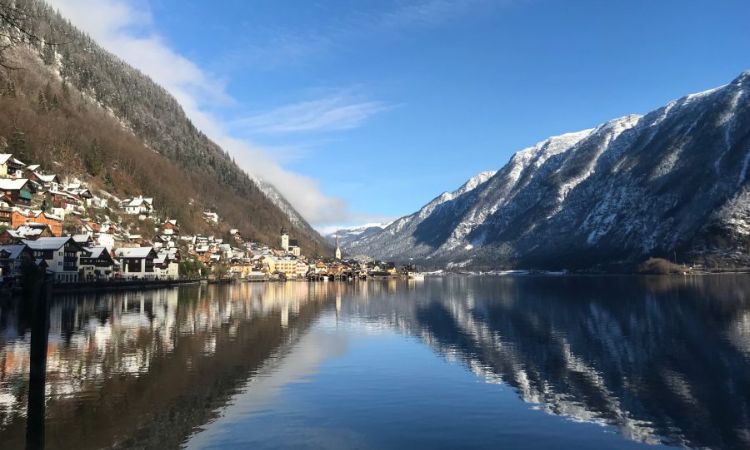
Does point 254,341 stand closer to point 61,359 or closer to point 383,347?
point 383,347

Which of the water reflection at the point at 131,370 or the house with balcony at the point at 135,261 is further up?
the house with balcony at the point at 135,261

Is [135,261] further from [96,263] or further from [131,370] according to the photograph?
[131,370]

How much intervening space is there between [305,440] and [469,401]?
9318 mm

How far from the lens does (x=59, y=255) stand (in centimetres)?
10300

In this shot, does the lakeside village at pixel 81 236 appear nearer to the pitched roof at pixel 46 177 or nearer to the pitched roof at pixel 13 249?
the pitched roof at pixel 13 249

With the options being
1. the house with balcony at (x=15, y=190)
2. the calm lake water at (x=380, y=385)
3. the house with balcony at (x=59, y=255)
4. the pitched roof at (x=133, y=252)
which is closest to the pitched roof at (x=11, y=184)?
the house with balcony at (x=15, y=190)

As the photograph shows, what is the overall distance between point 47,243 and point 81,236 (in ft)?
50.2

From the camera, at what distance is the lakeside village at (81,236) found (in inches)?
3988

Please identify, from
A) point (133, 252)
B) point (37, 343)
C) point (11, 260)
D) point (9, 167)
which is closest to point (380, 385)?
point (37, 343)

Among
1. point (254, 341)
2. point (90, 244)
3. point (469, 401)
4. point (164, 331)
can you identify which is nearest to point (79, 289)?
point (90, 244)

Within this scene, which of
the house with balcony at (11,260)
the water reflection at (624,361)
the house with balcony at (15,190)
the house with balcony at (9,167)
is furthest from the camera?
the house with balcony at (9,167)

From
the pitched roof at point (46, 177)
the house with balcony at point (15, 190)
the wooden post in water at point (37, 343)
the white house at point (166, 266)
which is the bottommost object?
the wooden post in water at point (37, 343)

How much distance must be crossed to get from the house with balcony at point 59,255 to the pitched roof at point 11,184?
15652mm

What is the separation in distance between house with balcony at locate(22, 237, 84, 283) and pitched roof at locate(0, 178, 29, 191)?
51.4ft
